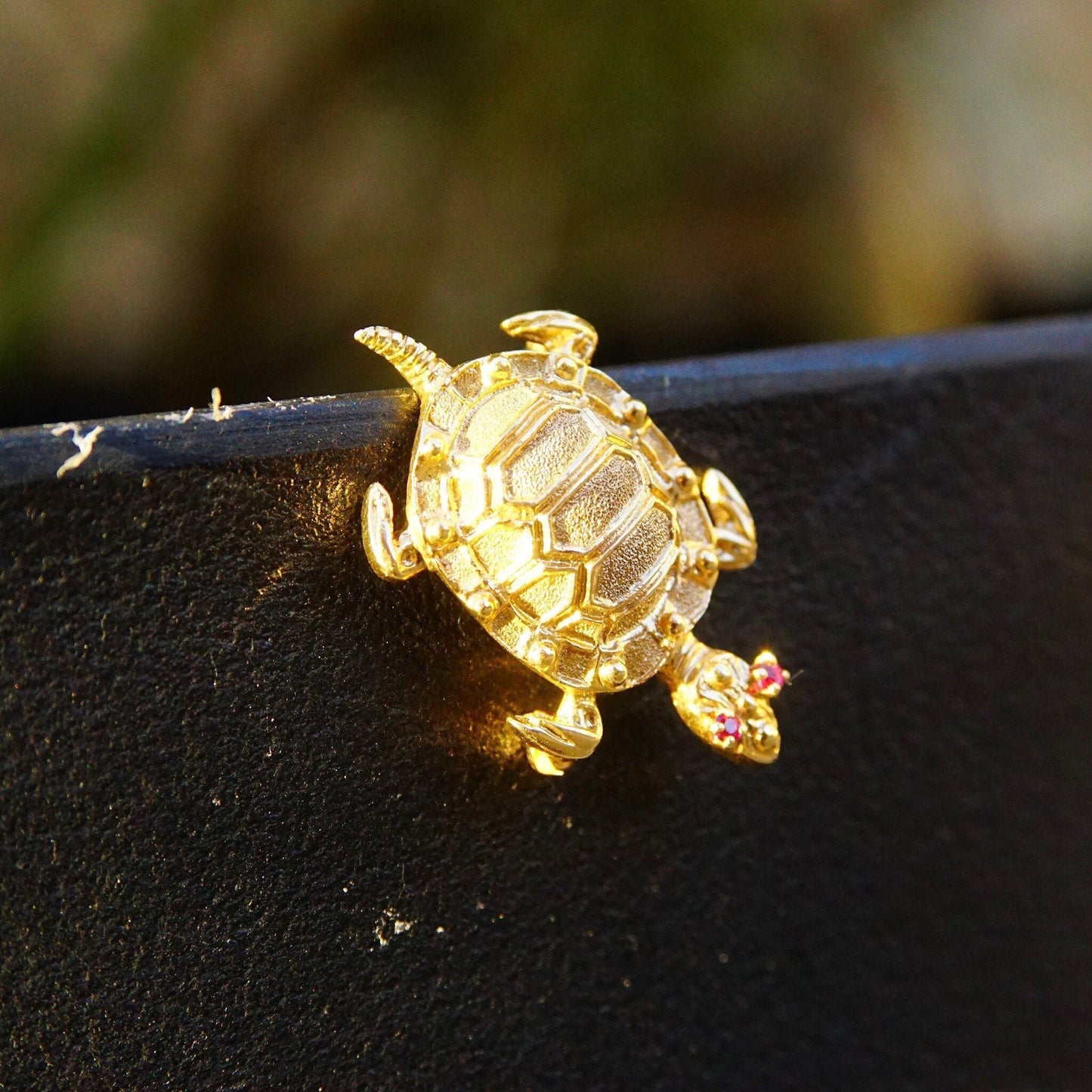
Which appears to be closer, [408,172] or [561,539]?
[561,539]

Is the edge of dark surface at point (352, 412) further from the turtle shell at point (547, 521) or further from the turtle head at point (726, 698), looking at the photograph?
the turtle head at point (726, 698)

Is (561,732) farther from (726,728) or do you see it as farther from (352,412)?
(352,412)

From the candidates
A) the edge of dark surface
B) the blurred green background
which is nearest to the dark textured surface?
the edge of dark surface

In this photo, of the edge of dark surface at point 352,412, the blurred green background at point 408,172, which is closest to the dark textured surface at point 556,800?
the edge of dark surface at point 352,412

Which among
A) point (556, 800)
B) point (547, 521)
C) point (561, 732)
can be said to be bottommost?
point (556, 800)

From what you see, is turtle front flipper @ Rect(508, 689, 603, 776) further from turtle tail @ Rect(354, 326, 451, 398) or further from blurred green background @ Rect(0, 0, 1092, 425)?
blurred green background @ Rect(0, 0, 1092, 425)

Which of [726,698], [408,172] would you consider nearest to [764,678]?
[726,698]
